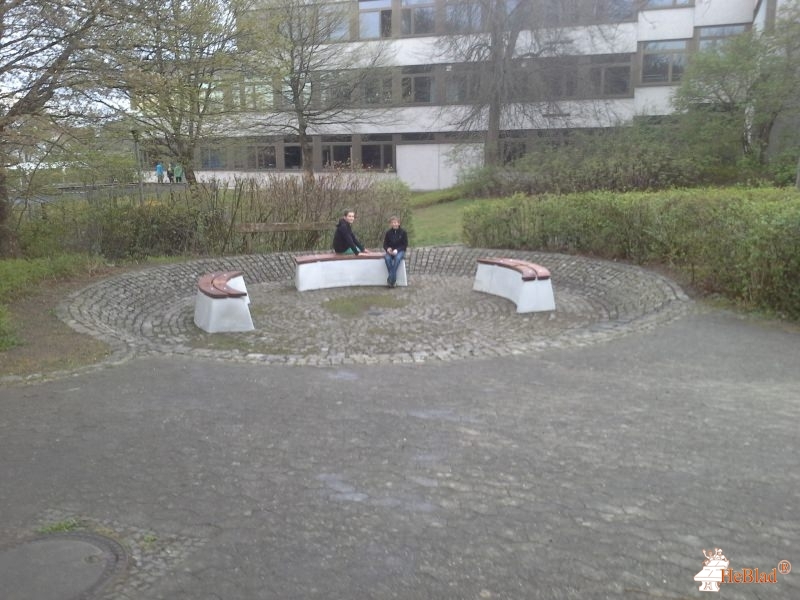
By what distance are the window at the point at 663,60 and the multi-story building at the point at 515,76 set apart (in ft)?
0.17

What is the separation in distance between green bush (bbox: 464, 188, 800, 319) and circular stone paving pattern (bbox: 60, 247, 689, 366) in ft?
1.77

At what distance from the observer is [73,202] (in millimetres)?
13469

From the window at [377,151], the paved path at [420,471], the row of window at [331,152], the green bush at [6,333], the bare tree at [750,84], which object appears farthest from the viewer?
the window at [377,151]

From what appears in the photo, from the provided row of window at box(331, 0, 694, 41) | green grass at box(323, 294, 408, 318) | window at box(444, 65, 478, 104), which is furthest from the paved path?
window at box(444, 65, 478, 104)

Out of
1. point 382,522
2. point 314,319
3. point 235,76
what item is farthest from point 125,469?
point 235,76

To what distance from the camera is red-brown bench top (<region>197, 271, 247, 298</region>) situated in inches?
350

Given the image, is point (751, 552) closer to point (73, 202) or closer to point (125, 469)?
point (125, 469)

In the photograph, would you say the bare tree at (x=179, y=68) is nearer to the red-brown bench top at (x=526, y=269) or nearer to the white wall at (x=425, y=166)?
the red-brown bench top at (x=526, y=269)

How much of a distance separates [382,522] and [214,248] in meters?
11.7

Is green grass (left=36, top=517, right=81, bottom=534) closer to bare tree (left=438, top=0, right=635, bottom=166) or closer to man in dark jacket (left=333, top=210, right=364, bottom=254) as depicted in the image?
man in dark jacket (left=333, top=210, right=364, bottom=254)

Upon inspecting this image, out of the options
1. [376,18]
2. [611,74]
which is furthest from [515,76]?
[376,18]

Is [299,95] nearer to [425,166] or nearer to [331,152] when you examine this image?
[331,152]

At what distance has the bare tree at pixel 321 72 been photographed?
29.8 meters

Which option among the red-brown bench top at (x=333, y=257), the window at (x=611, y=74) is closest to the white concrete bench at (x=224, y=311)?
the red-brown bench top at (x=333, y=257)
